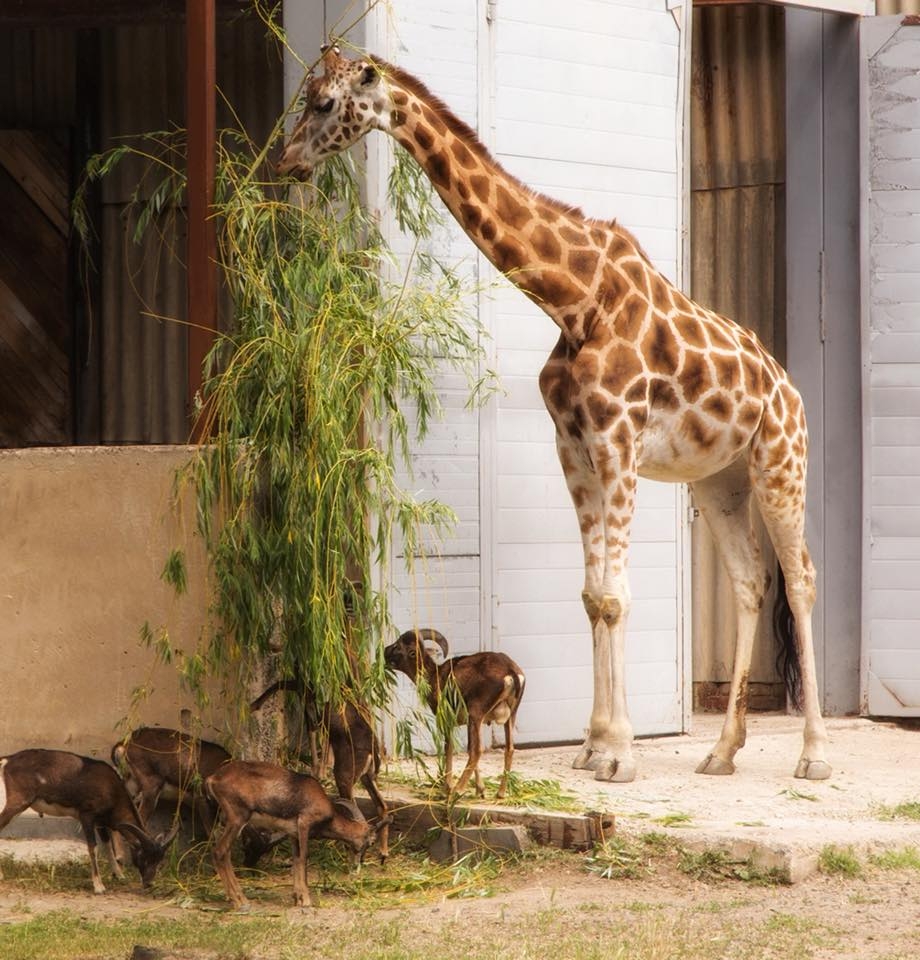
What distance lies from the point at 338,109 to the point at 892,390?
11.7ft

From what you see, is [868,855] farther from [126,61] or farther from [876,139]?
[126,61]

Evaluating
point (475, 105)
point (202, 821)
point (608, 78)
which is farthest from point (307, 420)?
point (608, 78)

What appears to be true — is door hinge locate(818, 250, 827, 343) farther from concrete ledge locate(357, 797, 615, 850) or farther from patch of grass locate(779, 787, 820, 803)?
concrete ledge locate(357, 797, 615, 850)

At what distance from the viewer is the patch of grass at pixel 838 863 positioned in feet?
19.7

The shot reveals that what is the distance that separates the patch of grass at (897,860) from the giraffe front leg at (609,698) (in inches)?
49.9

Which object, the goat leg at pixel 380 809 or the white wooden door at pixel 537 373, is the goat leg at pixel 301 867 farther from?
the white wooden door at pixel 537 373

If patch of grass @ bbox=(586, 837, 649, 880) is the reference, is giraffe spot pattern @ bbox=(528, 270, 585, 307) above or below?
above

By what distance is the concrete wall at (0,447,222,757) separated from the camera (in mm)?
6680

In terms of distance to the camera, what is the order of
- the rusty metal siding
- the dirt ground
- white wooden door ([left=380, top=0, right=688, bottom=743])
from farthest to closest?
the rusty metal siding, white wooden door ([left=380, top=0, right=688, bottom=743]), the dirt ground

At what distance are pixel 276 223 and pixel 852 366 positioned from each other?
356cm

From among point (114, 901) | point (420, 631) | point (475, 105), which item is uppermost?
point (475, 105)

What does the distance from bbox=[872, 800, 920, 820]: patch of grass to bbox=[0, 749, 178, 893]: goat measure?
2722 millimetres

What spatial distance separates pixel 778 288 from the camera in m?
9.70

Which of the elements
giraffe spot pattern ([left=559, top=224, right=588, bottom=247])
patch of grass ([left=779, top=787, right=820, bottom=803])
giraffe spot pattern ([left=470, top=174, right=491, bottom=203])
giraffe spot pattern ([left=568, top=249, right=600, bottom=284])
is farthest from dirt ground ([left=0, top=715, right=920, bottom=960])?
giraffe spot pattern ([left=470, top=174, right=491, bottom=203])
